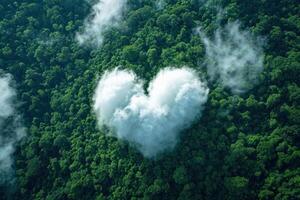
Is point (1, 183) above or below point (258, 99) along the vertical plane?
below

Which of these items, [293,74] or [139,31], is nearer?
[293,74]

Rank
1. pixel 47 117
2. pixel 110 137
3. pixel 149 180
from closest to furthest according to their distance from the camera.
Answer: pixel 149 180, pixel 110 137, pixel 47 117

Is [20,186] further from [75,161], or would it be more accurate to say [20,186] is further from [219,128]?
[219,128]

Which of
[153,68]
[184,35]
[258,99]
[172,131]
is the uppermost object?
[184,35]

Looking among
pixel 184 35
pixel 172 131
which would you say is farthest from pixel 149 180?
pixel 184 35

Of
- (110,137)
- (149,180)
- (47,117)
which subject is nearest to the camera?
(149,180)

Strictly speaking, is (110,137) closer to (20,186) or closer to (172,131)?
(172,131)

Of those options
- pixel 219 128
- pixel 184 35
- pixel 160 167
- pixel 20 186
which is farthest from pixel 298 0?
pixel 20 186
